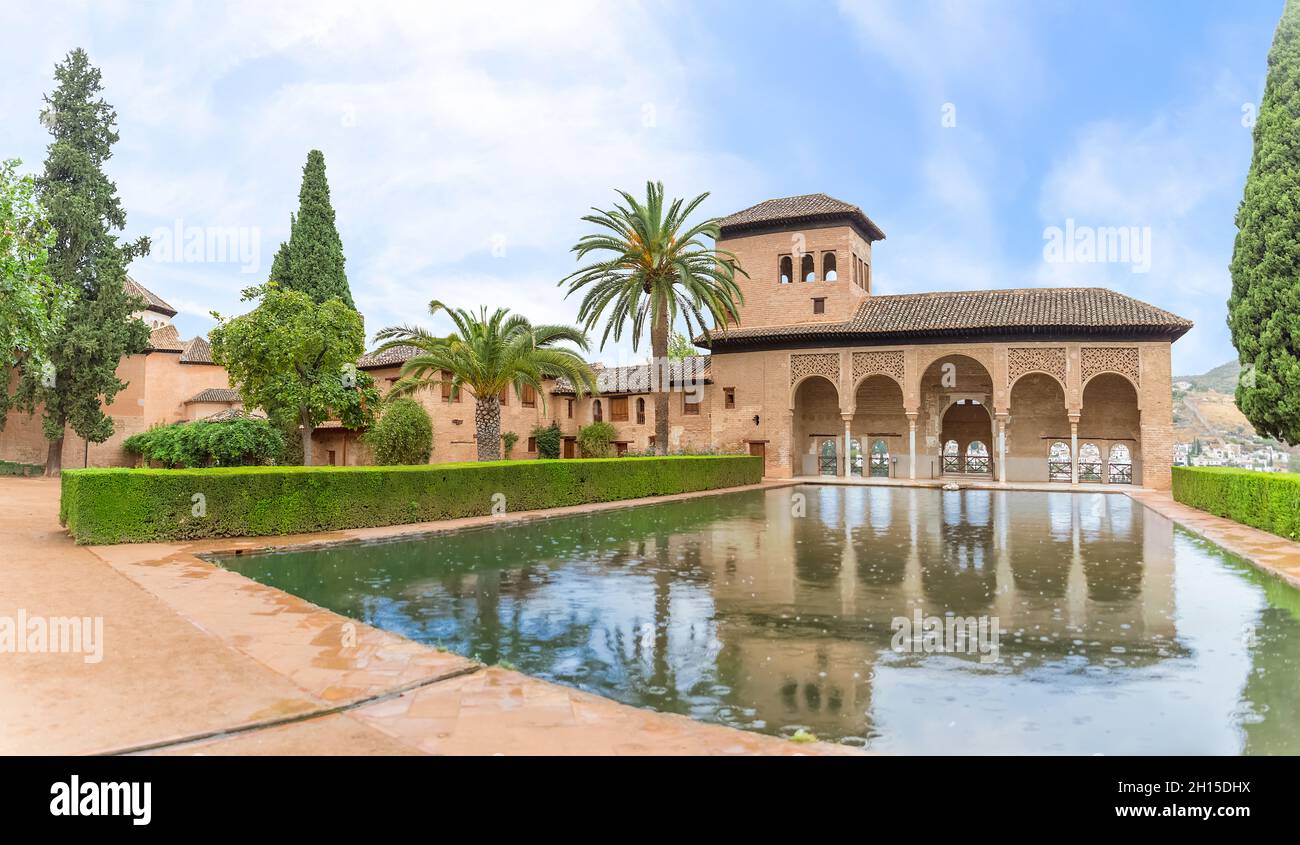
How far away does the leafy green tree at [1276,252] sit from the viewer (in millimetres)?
19219

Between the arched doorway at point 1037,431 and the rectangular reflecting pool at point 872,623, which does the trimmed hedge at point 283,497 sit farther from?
the arched doorway at point 1037,431

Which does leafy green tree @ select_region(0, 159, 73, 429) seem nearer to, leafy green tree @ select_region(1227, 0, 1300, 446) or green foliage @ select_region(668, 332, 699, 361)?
leafy green tree @ select_region(1227, 0, 1300, 446)

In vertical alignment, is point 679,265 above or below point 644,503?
above

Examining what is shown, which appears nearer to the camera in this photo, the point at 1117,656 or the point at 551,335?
the point at 1117,656

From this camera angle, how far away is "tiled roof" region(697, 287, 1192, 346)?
96.6 feet

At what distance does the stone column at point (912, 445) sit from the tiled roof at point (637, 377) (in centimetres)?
955

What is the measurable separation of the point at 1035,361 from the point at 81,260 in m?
37.0
